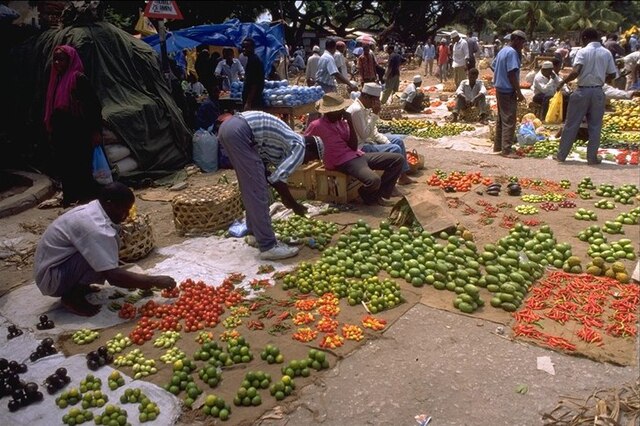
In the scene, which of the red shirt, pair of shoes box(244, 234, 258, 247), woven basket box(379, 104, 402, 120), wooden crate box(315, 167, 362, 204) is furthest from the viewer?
woven basket box(379, 104, 402, 120)

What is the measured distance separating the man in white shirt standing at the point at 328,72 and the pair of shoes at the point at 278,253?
22.4ft

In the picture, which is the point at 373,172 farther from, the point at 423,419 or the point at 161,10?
the point at 161,10

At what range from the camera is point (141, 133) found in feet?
29.6

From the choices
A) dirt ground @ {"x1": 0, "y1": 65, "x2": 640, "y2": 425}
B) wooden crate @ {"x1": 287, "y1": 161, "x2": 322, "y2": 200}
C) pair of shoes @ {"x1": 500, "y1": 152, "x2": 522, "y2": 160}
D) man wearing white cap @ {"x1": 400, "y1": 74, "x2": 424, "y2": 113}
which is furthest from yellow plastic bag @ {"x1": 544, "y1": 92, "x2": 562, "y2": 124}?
dirt ground @ {"x1": 0, "y1": 65, "x2": 640, "y2": 425}

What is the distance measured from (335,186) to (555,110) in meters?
7.36

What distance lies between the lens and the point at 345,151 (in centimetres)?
685

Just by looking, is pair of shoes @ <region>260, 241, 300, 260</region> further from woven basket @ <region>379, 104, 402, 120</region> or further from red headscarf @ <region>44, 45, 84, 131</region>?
woven basket @ <region>379, 104, 402, 120</region>

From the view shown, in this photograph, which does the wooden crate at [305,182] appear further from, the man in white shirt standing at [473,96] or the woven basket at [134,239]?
the man in white shirt standing at [473,96]

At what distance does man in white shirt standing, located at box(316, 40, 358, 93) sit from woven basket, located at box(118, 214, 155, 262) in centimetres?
689

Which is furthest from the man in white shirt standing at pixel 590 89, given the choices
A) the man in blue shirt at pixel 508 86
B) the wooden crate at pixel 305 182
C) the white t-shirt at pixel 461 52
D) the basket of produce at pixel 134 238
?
the white t-shirt at pixel 461 52

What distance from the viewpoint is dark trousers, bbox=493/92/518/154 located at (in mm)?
9539

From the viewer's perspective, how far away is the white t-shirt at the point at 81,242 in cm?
421

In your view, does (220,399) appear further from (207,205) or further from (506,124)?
(506,124)

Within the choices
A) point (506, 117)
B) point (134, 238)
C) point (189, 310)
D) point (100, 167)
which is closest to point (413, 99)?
point (506, 117)
